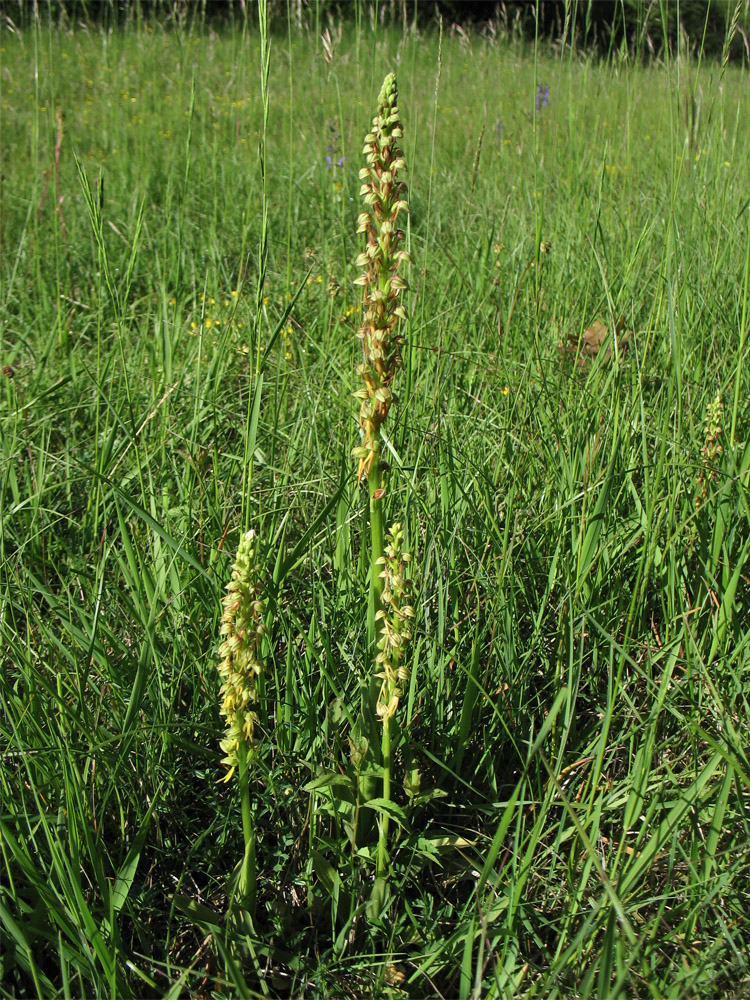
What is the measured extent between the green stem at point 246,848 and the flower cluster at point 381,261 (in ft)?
1.49

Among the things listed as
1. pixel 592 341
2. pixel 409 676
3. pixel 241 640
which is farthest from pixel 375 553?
pixel 592 341

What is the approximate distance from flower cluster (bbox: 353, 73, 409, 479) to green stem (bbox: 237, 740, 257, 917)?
17.9 inches

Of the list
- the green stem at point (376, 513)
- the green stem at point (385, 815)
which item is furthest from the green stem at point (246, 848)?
the green stem at point (376, 513)

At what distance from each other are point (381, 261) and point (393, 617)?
50 cm

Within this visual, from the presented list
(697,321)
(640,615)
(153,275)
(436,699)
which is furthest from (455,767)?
(153,275)

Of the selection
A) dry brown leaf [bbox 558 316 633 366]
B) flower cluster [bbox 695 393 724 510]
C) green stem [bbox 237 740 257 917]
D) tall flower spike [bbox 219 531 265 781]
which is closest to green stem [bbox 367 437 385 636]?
tall flower spike [bbox 219 531 265 781]

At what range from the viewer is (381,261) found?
1060mm

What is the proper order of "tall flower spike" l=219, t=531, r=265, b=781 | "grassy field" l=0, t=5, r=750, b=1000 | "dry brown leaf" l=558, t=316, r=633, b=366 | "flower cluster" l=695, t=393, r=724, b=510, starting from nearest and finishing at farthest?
"tall flower spike" l=219, t=531, r=265, b=781
"grassy field" l=0, t=5, r=750, b=1000
"flower cluster" l=695, t=393, r=724, b=510
"dry brown leaf" l=558, t=316, r=633, b=366

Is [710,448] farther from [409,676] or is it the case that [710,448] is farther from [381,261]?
[381,261]

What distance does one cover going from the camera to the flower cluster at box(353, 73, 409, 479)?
102cm

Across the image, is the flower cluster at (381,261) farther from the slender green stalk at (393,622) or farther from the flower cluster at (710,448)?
the flower cluster at (710,448)

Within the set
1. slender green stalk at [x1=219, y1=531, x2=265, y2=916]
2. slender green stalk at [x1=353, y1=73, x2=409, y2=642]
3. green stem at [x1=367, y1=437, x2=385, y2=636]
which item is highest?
slender green stalk at [x1=353, y1=73, x2=409, y2=642]

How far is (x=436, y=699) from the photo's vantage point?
55.8 inches

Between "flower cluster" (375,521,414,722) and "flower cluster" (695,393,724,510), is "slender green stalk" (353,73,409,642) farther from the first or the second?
"flower cluster" (695,393,724,510)
